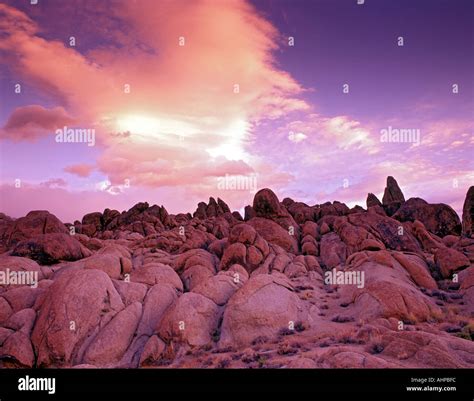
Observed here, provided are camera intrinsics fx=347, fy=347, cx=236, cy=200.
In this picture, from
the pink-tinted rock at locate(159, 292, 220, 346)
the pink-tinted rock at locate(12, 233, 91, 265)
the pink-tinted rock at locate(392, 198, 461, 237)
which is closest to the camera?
the pink-tinted rock at locate(159, 292, 220, 346)

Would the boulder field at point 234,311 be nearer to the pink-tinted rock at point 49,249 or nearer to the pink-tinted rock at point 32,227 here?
the pink-tinted rock at point 49,249

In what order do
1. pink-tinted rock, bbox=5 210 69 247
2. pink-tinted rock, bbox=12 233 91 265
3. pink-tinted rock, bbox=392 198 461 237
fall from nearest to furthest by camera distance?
pink-tinted rock, bbox=12 233 91 265
pink-tinted rock, bbox=5 210 69 247
pink-tinted rock, bbox=392 198 461 237

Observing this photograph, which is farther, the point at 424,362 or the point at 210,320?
the point at 210,320

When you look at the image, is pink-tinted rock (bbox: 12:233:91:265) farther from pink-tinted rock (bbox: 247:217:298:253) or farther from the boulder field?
pink-tinted rock (bbox: 247:217:298:253)

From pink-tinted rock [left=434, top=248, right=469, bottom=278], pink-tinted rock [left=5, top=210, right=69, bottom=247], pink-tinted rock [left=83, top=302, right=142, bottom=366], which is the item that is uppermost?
pink-tinted rock [left=5, top=210, right=69, bottom=247]

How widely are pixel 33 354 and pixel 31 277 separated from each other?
10.9 meters

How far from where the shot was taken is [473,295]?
30.0m

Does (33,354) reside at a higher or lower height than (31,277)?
lower

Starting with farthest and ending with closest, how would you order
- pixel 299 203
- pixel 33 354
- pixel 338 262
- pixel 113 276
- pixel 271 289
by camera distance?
Answer: pixel 299 203, pixel 338 262, pixel 113 276, pixel 271 289, pixel 33 354

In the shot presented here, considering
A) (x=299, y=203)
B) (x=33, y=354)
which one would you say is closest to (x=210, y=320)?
(x=33, y=354)
